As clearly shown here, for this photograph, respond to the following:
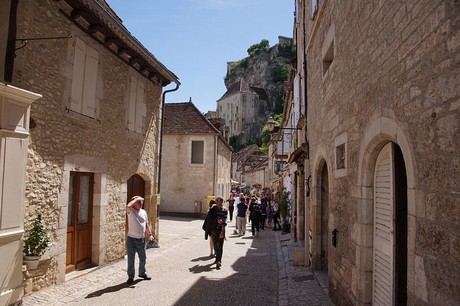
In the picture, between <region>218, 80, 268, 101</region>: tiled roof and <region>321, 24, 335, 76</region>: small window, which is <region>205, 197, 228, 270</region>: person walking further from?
<region>218, 80, 268, 101</region>: tiled roof

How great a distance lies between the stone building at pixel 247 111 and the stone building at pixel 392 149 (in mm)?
78833

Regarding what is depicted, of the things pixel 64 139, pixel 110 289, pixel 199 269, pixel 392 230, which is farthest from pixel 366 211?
pixel 64 139

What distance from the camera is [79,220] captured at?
760 cm

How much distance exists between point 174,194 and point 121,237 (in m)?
13.2

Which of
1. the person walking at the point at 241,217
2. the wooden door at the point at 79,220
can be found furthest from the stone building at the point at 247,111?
the wooden door at the point at 79,220

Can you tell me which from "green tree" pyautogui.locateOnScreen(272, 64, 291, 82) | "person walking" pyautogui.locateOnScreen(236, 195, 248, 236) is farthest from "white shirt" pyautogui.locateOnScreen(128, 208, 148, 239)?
"green tree" pyautogui.locateOnScreen(272, 64, 291, 82)

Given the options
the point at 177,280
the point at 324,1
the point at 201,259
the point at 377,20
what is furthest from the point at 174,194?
the point at 377,20

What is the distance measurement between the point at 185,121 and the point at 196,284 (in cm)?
1670

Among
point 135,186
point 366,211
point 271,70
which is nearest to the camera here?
point 366,211

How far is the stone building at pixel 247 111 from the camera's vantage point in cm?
8550

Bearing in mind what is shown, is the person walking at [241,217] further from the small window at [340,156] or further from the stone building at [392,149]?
the small window at [340,156]

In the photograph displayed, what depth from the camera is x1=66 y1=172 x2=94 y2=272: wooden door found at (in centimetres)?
730

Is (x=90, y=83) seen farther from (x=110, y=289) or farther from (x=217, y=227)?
(x=217, y=227)

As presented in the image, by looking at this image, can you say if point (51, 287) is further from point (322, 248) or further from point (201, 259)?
point (322, 248)
